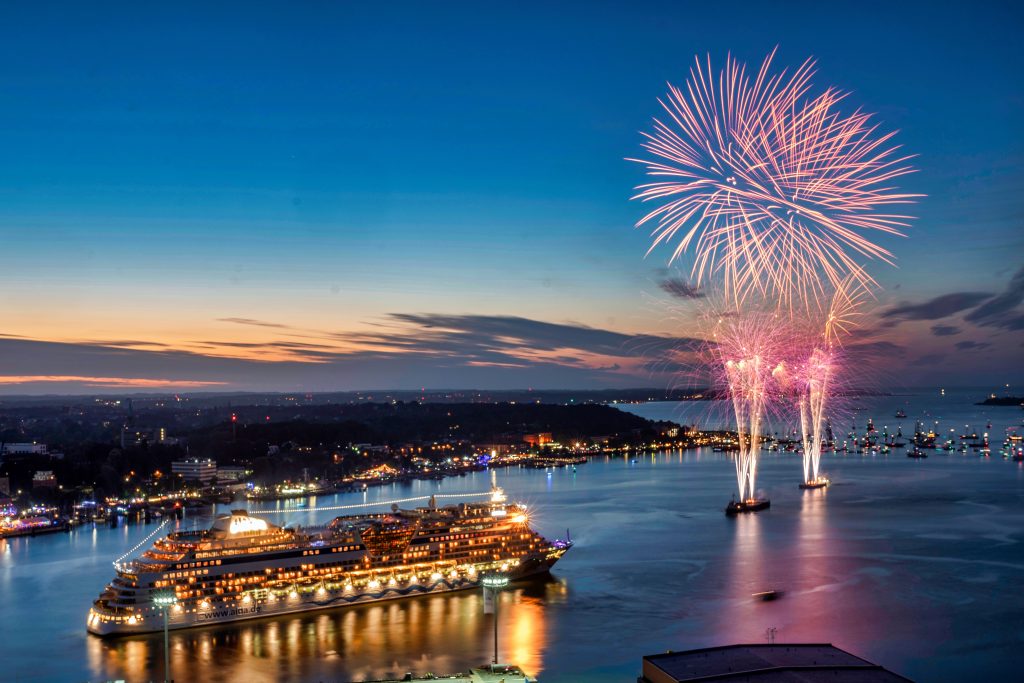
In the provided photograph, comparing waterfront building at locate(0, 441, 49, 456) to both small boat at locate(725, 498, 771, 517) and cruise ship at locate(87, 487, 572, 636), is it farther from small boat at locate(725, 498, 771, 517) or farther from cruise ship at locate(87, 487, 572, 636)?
small boat at locate(725, 498, 771, 517)

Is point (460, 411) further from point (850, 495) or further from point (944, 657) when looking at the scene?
point (944, 657)

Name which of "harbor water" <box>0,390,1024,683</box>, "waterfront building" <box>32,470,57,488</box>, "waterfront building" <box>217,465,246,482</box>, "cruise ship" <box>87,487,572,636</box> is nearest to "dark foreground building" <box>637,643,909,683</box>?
"harbor water" <box>0,390,1024,683</box>

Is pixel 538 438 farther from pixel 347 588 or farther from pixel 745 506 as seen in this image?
pixel 347 588

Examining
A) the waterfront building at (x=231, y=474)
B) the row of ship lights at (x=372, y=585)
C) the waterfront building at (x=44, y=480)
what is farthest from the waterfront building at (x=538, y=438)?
the row of ship lights at (x=372, y=585)

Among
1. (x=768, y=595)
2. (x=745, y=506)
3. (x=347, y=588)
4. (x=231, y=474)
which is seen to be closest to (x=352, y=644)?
(x=347, y=588)

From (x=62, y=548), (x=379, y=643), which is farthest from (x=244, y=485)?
(x=379, y=643)

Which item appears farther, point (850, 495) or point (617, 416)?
point (617, 416)

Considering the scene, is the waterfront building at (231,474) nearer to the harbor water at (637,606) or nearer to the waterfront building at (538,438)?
the harbor water at (637,606)

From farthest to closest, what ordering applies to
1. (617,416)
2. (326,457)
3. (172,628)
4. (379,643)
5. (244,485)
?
1. (617,416)
2. (326,457)
3. (244,485)
4. (172,628)
5. (379,643)
